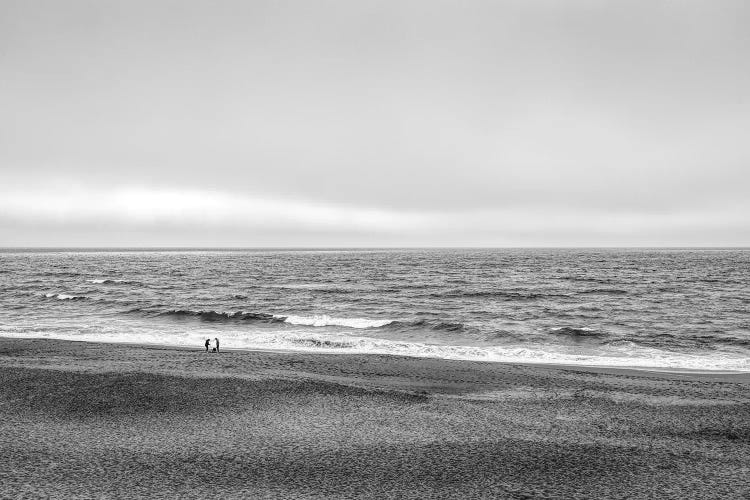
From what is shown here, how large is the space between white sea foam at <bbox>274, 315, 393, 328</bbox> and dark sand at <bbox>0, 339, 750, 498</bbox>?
51.3ft

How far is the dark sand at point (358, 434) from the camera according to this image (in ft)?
26.6

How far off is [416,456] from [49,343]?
21.8m

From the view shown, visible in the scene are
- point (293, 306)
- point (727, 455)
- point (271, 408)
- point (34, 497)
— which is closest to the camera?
point (34, 497)

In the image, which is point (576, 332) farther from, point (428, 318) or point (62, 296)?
point (62, 296)

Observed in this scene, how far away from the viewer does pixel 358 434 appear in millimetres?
10656

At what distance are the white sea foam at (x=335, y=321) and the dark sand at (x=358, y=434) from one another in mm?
15628

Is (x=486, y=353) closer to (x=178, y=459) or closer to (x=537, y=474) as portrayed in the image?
(x=537, y=474)

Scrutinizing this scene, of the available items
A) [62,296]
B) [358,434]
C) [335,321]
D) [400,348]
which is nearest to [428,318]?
[335,321]

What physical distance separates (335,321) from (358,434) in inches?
973

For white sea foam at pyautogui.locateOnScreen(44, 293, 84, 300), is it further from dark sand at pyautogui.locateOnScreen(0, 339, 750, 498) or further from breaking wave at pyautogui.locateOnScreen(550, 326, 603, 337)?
breaking wave at pyautogui.locateOnScreen(550, 326, 603, 337)

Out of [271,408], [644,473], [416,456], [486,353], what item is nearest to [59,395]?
[271,408]

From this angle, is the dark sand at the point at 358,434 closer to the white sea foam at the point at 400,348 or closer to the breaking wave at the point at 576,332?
the white sea foam at the point at 400,348

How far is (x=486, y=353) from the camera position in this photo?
83.1 feet

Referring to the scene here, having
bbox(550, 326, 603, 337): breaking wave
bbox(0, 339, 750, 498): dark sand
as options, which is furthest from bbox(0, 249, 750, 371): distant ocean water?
bbox(0, 339, 750, 498): dark sand
